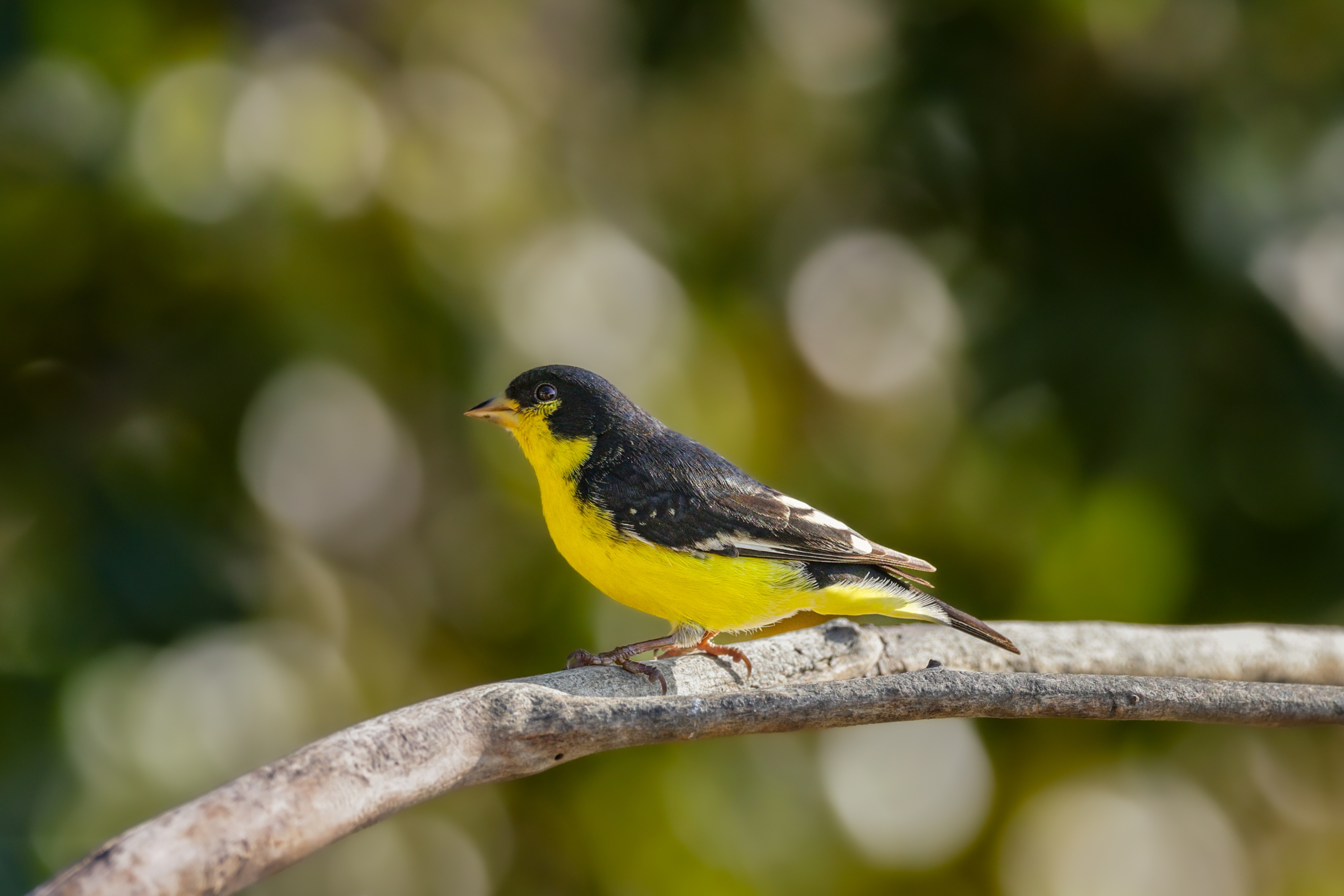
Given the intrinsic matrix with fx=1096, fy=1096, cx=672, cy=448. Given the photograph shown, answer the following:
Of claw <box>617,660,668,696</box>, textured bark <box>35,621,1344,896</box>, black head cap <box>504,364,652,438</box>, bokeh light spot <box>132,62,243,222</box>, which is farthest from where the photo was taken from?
bokeh light spot <box>132,62,243,222</box>

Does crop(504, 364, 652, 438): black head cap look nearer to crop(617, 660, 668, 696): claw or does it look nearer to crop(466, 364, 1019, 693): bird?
crop(466, 364, 1019, 693): bird

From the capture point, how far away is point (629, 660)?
2475 mm

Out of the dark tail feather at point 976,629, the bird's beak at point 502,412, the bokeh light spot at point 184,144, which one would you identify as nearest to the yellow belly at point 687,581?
the dark tail feather at point 976,629

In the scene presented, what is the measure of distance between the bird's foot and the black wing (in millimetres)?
238

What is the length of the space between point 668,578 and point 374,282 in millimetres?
2462

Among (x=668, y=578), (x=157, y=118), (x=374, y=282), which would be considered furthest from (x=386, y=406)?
(x=668, y=578)

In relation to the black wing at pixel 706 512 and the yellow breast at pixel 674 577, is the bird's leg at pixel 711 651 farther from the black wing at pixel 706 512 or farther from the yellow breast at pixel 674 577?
the black wing at pixel 706 512

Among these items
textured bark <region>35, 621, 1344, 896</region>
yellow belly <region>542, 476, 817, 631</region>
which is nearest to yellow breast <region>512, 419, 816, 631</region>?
yellow belly <region>542, 476, 817, 631</region>

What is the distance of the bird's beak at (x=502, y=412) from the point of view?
9.20ft

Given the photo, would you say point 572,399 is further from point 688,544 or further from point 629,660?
point 629,660

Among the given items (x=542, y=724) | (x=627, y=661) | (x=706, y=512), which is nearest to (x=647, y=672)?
(x=627, y=661)

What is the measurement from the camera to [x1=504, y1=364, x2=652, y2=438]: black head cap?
9.12 feet

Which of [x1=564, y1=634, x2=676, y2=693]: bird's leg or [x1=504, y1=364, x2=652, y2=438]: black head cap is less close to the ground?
[x1=504, y1=364, x2=652, y2=438]: black head cap

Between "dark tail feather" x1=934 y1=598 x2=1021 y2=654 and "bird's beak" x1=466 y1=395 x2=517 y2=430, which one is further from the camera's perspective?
"bird's beak" x1=466 y1=395 x2=517 y2=430
